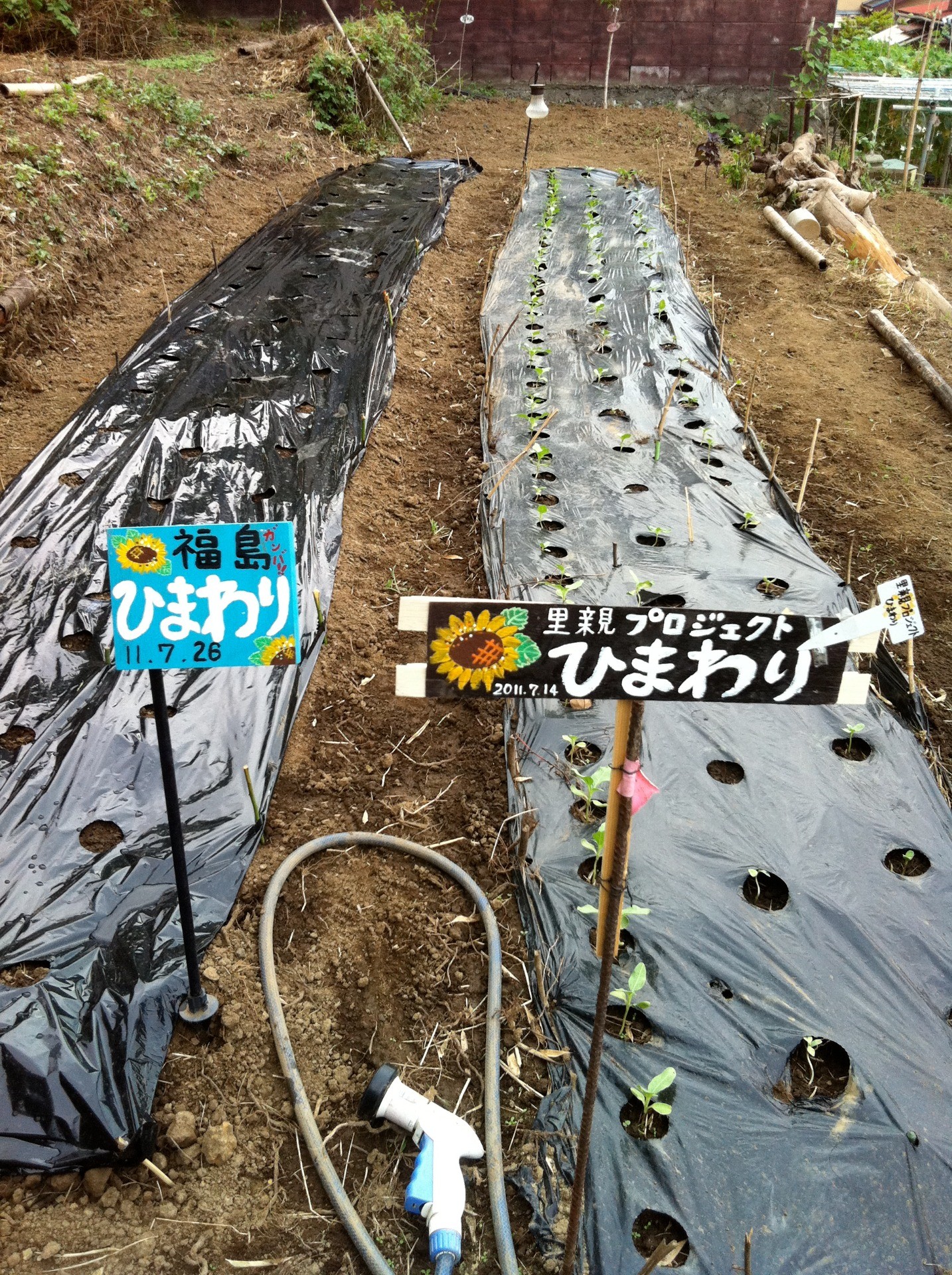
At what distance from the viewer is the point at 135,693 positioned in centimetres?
332

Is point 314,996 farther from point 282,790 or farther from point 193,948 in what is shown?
point 282,790

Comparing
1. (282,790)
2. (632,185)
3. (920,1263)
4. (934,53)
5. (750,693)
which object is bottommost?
(920,1263)

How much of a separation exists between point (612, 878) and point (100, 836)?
1.85 m

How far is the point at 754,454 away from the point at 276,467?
8.90ft

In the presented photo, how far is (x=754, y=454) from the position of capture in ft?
16.9

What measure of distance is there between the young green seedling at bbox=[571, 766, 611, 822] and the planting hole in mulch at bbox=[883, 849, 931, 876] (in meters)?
0.94

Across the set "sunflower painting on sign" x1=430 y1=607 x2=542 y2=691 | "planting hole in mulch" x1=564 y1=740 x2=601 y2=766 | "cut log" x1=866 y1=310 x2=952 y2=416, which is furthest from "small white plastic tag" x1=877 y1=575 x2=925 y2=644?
"cut log" x1=866 y1=310 x2=952 y2=416

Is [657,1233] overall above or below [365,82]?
below

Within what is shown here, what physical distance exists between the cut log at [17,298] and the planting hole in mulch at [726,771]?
476 centimetres

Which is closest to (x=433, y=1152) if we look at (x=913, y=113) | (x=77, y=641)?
(x=77, y=641)

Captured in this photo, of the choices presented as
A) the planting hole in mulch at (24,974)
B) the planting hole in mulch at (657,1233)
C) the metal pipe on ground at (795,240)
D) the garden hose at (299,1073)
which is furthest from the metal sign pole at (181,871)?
the metal pipe on ground at (795,240)

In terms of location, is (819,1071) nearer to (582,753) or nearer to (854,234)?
(582,753)

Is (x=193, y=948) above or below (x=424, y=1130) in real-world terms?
above

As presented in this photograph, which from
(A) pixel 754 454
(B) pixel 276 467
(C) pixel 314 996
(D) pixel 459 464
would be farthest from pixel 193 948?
(A) pixel 754 454
